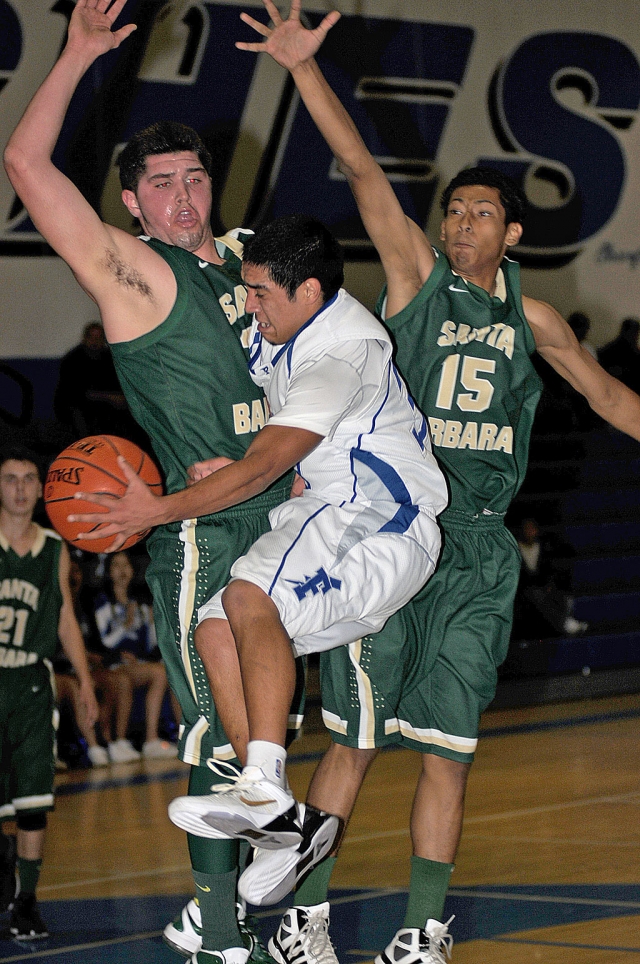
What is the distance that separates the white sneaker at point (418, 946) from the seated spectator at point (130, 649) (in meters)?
5.46

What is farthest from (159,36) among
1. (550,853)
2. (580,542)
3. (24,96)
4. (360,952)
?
(360,952)

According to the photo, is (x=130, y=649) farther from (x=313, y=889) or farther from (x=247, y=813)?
(x=247, y=813)

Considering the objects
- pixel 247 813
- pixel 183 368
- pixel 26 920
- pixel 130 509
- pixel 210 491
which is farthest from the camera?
pixel 26 920

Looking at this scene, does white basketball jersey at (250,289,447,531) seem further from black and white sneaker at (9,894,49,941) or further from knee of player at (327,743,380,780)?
black and white sneaker at (9,894,49,941)


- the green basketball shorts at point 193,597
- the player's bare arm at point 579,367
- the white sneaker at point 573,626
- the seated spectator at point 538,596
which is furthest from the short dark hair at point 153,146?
the white sneaker at point 573,626

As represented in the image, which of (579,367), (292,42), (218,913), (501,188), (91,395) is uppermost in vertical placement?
(292,42)

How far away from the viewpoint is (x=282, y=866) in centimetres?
342

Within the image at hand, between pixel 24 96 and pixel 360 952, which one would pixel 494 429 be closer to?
pixel 360 952

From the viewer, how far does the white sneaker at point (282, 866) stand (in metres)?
3.42

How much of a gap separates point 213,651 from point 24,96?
360 inches

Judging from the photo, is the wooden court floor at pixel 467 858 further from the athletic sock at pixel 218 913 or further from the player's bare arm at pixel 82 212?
the player's bare arm at pixel 82 212

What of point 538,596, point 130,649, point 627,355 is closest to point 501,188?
point 130,649

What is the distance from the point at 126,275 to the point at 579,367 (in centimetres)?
183

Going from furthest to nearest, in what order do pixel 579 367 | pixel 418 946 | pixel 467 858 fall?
1. pixel 467 858
2. pixel 579 367
3. pixel 418 946
